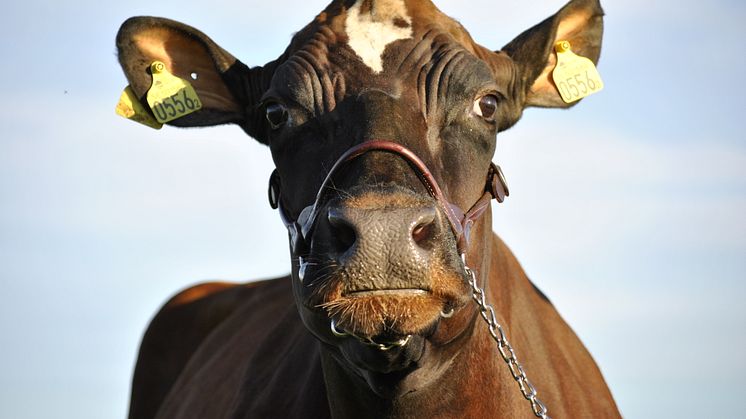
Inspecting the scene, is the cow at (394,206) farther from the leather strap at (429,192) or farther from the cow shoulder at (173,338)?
the cow shoulder at (173,338)

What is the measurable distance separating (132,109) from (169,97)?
0.72 ft

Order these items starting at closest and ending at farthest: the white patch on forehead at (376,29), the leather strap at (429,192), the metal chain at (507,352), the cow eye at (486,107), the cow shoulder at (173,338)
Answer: the leather strap at (429,192)
the metal chain at (507,352)
the white patch on forehead at (376,29)
the cow eye at (486,107)
the cow shoulder at (173,338)

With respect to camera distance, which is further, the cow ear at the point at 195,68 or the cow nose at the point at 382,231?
the cow ear at the point at 195,68

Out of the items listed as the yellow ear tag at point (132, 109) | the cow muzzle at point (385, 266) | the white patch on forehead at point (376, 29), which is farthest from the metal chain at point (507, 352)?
the yellow ear tag at point (132, 109)

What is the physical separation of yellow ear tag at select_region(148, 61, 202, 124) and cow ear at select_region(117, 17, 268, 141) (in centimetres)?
4

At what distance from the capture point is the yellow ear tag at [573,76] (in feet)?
20.5

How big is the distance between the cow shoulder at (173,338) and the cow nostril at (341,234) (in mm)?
5141

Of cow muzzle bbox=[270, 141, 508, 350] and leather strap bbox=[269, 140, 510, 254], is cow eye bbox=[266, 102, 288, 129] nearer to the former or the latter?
leather strap bbox=[269, 140, 510, 254]

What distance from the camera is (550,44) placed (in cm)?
603

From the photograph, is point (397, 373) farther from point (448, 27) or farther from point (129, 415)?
point (129, 415)

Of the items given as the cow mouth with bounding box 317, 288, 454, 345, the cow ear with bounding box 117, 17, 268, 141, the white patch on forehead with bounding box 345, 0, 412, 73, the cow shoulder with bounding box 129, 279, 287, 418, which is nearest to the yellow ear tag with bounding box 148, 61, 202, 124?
the cow ear with bounding box 117, 17, 268, 141

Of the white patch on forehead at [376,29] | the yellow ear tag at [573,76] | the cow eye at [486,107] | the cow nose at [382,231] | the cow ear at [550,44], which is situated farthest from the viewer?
the yellow ear tag at [573,76]

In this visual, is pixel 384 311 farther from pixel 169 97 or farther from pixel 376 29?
pixel 169 97

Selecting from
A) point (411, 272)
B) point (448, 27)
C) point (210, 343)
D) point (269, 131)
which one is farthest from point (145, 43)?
point (210, 343)
